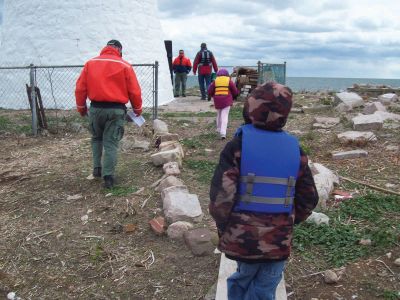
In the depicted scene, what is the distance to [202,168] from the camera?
20.4 ft

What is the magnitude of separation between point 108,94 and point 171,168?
1.30 m

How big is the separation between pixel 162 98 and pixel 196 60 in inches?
70.6

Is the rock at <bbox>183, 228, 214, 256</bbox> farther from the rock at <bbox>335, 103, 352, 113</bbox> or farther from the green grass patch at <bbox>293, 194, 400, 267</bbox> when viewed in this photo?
the rock at <bbox>335, 103, 352, 113</bbox>

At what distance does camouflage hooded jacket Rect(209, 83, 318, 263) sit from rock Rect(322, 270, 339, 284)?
40.8 inches

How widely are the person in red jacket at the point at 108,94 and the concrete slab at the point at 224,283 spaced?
244cm

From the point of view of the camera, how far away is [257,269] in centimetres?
260

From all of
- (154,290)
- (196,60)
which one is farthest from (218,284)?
(196,60)

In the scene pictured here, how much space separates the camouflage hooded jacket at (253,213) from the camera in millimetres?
2416

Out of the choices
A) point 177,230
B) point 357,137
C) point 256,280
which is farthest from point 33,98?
point 256,280

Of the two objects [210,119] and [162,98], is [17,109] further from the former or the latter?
[210,119]

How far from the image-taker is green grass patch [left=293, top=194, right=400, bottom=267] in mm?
3752

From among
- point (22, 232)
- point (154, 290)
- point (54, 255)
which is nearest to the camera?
point (154, 290)

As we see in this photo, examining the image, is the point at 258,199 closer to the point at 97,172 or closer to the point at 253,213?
the point at 253,213

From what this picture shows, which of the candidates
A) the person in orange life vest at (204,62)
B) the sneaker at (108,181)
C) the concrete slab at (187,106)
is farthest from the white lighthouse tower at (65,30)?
the sneaker at (108,181)
